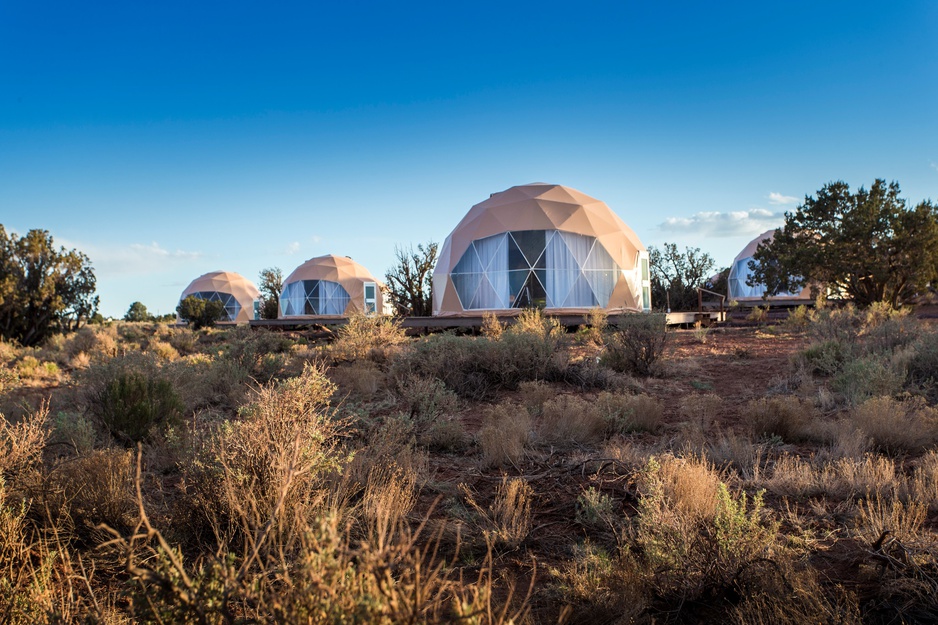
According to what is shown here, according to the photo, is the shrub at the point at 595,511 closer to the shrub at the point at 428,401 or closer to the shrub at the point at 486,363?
the shrub at the point at 428,401

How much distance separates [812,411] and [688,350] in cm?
729

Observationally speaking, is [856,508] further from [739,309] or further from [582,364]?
[739,309]

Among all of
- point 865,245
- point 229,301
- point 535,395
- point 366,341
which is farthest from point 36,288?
point 229,301

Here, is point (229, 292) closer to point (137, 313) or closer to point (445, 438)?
point (137, 313)

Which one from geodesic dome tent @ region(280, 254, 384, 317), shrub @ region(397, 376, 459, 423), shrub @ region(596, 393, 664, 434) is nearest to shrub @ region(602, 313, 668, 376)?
shrub @ region(596, 393, 664, 434)

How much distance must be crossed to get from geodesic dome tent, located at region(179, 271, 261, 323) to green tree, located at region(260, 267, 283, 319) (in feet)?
23.8

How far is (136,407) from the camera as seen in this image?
21.1 feet

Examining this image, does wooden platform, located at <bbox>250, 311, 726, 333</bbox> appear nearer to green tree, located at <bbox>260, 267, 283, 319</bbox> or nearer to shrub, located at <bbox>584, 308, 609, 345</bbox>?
shrub, located at <bbox>584, 308, 609, 345</bbox>

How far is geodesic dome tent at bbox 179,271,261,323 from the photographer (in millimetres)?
55281

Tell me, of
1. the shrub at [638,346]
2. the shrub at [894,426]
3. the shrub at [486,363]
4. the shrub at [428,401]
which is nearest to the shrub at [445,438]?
the shrub at [428,401]

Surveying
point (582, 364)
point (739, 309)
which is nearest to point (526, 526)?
point (582, 364)

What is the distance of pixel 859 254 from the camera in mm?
20828

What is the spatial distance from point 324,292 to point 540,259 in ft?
77.9

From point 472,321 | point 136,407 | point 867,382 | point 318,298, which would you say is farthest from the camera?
point 318,298
